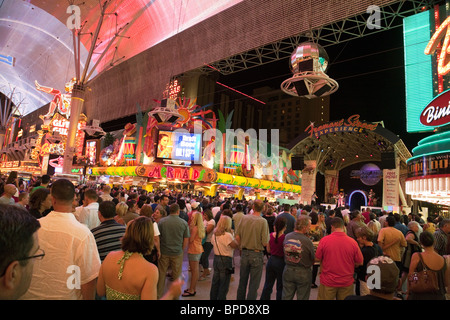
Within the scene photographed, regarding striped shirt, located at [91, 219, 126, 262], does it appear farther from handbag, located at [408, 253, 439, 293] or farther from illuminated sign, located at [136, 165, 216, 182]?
illuminated sign, located at [136, 165, 216, 182]

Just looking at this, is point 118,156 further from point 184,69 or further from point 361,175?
point 361,175

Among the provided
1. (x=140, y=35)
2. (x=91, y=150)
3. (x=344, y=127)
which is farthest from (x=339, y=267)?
(x=91, y=150)

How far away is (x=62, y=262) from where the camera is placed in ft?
7.85

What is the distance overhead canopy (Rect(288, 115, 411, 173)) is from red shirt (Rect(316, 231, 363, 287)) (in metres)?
17.7

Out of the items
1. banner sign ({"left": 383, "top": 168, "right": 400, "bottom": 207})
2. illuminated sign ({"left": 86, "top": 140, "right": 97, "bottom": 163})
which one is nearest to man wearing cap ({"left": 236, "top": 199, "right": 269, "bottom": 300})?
banner sign ({"left": 383, "top": 168, "right": 400, "bottom": 207})

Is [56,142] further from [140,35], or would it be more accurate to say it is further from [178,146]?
[140,35]

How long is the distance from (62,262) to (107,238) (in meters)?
1.16

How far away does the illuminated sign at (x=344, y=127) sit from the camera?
789 inches

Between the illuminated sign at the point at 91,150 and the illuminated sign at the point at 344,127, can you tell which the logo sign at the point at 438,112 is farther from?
the illuminated sign at the point at 91,150

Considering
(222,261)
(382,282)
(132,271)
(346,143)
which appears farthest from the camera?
(346,143)

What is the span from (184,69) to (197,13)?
4.57 meters

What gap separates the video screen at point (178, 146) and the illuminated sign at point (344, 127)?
37.8 feet

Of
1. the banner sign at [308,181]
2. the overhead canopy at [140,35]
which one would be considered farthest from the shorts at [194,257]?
the banner sign at [308,181]
